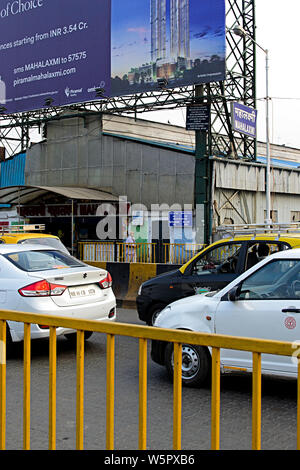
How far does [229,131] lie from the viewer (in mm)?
23484

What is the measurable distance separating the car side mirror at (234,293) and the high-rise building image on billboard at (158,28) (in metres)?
18.5

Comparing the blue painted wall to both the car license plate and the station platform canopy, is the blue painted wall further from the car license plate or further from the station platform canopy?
the car license plate

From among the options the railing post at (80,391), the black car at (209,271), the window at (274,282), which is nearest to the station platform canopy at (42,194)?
the black car at (209,271)

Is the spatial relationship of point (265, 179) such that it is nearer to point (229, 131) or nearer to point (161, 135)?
point (229, 131)

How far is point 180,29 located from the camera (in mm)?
22484

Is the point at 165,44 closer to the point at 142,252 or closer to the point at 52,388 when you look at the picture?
the point at 142,252

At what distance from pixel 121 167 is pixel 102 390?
2231cm

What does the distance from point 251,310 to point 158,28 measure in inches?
777

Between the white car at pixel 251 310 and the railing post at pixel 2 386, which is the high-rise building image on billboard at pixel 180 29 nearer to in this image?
the white car at pixel 251 310

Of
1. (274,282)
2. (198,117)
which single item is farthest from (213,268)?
(198,117)

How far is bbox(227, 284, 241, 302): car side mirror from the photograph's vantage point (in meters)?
6.20

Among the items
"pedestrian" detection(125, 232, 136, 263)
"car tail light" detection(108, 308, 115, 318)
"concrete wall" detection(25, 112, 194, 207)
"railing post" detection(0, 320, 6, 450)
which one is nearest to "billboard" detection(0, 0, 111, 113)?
"concrete wall" detection(25, 112, 194, 207)

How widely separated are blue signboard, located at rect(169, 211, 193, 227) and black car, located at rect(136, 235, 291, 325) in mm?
12586

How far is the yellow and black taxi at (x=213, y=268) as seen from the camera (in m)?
9.31
